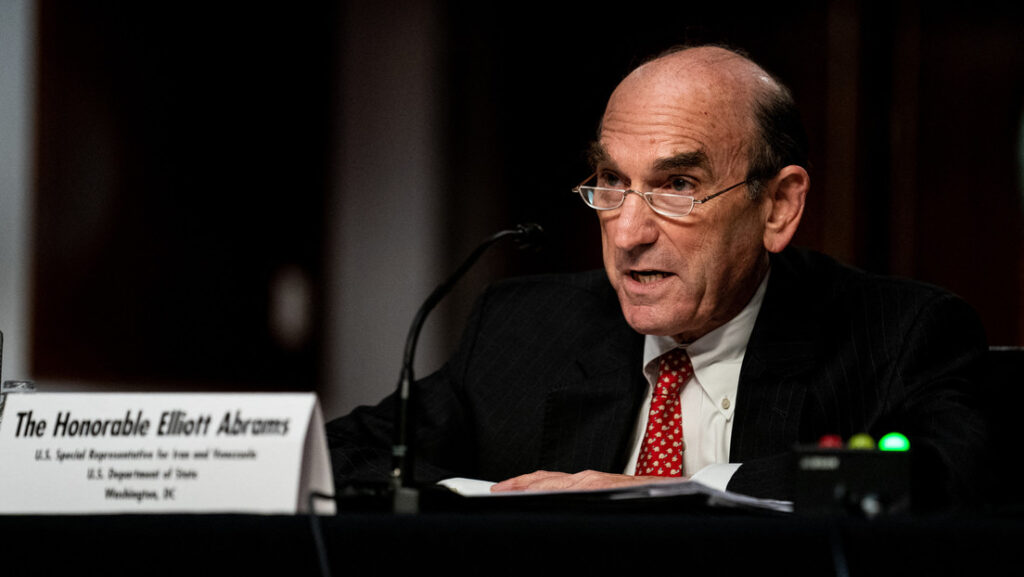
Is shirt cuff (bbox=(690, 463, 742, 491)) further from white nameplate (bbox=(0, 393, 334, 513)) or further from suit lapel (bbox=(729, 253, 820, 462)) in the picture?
white nameplate (bbox=(0, 393, 334, 513))

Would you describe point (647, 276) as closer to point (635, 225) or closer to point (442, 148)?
point (635, 225)

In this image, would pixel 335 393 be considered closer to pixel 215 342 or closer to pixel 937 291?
pixel 215 342

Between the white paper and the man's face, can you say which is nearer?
the white paper

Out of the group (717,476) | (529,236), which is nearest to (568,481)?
(717,476)

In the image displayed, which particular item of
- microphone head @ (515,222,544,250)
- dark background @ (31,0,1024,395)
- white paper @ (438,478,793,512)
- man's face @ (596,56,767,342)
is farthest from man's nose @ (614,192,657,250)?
dark background @ (31,0,1024,395)

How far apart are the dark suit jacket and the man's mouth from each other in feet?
Answer: 0.53

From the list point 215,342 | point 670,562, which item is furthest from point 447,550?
point 215,342

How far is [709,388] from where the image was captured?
1.82 m

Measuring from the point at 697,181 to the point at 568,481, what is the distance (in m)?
0.59

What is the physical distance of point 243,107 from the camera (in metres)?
4.34

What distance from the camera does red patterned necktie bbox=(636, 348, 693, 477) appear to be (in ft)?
5.82

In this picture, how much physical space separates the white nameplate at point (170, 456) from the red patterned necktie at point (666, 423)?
31.9 inches

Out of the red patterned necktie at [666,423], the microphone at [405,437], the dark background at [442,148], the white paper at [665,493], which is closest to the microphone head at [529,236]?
the microphone at [405,437]

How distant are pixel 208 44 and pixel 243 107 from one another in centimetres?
27
